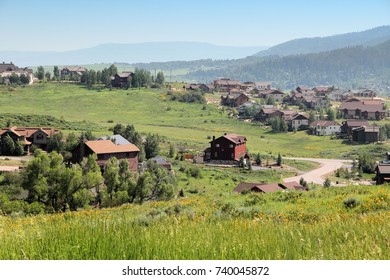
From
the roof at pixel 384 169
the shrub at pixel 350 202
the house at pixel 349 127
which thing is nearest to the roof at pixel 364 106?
the house at pixel 349 127

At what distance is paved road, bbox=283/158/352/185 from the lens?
7112 cm

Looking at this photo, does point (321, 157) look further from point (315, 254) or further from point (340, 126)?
point (315, 254)

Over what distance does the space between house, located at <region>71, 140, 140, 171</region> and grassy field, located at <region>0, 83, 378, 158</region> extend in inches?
1256

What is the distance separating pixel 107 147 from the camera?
209ft

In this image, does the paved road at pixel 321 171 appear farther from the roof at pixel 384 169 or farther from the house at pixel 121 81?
the house at pixel 121 81

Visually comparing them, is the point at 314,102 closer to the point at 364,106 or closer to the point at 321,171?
the point at 364,106

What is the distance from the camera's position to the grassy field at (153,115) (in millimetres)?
109000

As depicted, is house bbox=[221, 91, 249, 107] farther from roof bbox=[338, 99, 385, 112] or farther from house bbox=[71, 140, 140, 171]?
house bbox=[71, 140, 140, 171]

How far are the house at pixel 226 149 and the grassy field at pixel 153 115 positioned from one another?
27.6ft

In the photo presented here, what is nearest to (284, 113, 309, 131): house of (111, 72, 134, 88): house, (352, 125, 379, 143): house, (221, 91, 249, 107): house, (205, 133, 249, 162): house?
(352, 125, 379, 143): house

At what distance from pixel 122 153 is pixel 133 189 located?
2289 cm

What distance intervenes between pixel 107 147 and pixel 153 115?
7533cm

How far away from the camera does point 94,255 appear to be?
569cm

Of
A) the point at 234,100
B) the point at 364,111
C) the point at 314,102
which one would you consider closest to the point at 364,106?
the point at 364,111
